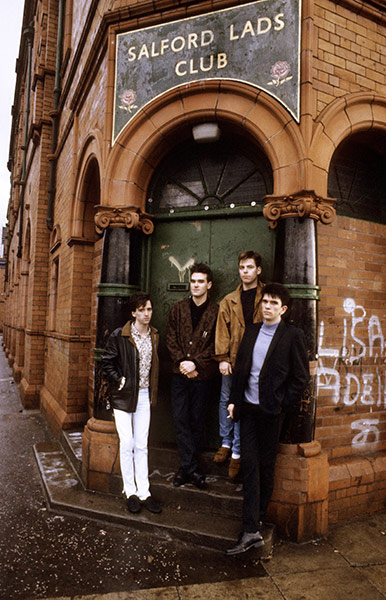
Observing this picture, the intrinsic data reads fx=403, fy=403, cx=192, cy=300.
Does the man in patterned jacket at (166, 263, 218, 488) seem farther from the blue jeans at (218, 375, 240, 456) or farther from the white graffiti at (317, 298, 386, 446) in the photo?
the white graffiti at (317, 298, 386, 446)

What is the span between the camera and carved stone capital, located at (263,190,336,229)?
11.5ft

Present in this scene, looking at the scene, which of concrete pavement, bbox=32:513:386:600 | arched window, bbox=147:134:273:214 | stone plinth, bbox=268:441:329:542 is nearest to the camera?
concrete pavement, bbox=32:513:386:600

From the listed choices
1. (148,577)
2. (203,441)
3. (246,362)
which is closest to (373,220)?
(246,362)

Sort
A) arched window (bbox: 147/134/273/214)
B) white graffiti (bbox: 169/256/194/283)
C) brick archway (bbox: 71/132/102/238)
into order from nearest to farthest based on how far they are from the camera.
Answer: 1. arched window (bbox: 147/134/273/214)
2. white graffiti (bbox: 169/256/194/283)
3. brick archway (bbox: 71/132/102/238)

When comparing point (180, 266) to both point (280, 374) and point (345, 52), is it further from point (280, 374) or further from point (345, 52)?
point (345, 52)

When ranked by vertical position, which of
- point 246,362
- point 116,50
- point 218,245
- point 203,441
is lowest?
point 203,441

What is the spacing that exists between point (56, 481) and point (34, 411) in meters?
4.05

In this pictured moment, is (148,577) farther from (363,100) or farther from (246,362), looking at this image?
(363,100)

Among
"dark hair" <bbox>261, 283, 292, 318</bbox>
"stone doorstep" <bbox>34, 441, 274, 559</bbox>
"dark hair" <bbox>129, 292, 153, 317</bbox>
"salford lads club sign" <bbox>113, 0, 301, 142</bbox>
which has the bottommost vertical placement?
"stone doorstep" <bbox>34, 441, 274, 559</bbox>

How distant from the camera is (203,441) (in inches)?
165

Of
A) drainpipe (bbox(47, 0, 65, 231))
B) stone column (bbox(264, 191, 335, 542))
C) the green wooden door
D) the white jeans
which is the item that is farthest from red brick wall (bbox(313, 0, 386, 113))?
drainpipe (bbox(47, 0, 65, 231))

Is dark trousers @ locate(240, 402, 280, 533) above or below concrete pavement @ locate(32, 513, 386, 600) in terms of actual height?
above

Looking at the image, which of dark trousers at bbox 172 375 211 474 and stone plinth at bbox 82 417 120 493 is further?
stone plinth at bbox 82 417 120 493

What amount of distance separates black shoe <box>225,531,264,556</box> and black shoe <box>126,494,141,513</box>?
0.88m
